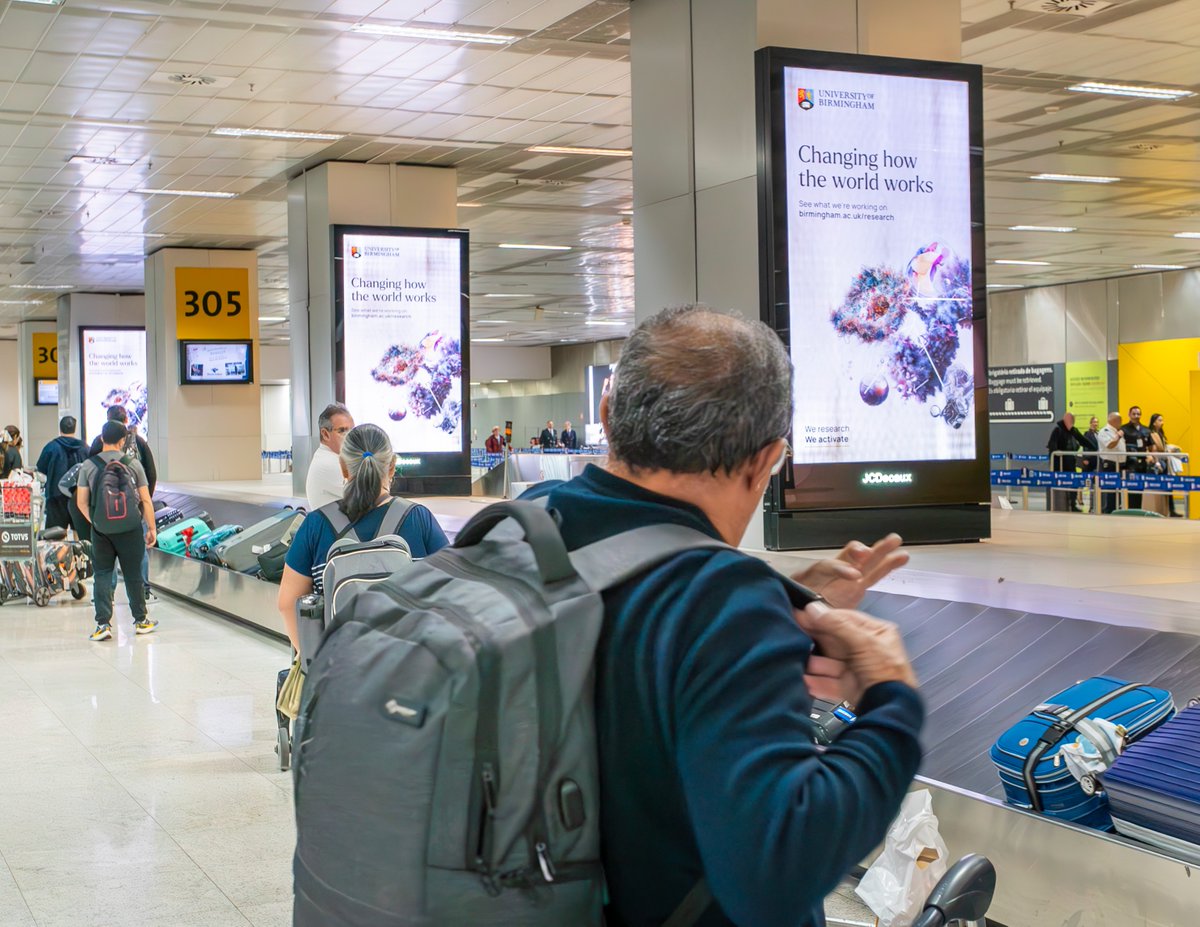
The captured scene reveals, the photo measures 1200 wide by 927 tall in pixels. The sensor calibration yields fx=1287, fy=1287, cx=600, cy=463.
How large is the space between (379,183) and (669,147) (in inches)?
322

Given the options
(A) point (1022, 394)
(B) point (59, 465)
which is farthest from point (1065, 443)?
(B) point (59, 465)

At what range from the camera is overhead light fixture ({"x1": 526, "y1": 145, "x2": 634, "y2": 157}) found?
14961 mm

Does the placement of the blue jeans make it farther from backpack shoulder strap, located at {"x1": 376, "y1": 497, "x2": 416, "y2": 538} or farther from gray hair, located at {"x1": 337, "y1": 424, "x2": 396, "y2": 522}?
backpack shoulder strap, located at {"x1": 376, "y1": 497, "x2": 416, "y2": 538}

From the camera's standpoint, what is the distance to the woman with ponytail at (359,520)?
192 inches

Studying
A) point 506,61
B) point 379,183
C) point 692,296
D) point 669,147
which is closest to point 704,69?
point 669,147

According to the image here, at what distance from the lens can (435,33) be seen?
34.3 feet

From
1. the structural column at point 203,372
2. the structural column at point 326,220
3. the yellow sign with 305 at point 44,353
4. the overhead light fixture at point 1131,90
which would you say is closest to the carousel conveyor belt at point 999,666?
the overhead light fixture at point 1131,90

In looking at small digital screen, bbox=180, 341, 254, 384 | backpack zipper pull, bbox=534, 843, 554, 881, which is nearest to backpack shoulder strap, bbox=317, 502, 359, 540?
backpack zipper pull, bbox=534, 843, 554, 881

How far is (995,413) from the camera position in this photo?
32.3 metres

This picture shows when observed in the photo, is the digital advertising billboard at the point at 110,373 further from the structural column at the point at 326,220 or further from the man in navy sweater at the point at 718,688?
the man in navy sweater at the point at 718,688

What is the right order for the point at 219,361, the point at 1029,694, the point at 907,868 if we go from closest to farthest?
1. the point at 907,868
2. the point at 1029,694
3. the point at 219,361

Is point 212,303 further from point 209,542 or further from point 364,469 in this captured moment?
point 364,469

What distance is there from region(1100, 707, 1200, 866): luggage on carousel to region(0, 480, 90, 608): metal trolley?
434 inches

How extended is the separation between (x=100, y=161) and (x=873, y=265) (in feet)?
36.7
